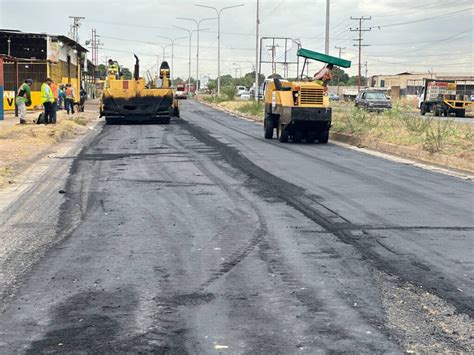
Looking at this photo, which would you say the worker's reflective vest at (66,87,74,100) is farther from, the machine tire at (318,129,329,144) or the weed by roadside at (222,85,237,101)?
the weed by roadside at (222,85,237,101)

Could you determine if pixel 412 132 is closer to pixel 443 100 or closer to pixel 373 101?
pixel 373 101

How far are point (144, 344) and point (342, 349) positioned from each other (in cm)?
130

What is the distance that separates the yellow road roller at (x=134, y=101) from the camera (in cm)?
3019

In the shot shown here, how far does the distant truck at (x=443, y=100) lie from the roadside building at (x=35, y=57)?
2428 centimetres

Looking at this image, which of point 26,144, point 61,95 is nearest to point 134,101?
point 26,144

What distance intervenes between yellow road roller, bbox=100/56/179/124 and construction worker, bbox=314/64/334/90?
374 inches

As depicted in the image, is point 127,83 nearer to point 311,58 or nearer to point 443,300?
point 311,58

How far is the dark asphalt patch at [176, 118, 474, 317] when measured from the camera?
19.8 feet

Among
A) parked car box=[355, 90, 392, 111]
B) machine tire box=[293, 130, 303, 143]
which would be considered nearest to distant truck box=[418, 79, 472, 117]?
parked car box=[355, 90, 392, 111]

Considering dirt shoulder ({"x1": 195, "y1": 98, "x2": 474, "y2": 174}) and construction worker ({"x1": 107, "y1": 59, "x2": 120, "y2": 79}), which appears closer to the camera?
dirt shoulder ({"x1": 195, "y1": 98, "x2": 474, "y2": 174})

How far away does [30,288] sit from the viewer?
6.01 metres

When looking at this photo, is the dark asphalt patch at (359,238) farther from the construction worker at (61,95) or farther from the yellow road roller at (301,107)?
the construction worker at (61,95)

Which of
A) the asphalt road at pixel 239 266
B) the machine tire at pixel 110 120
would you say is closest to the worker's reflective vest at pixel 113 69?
the machine tire at pixel 110 120

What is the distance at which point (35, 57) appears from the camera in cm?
5162
